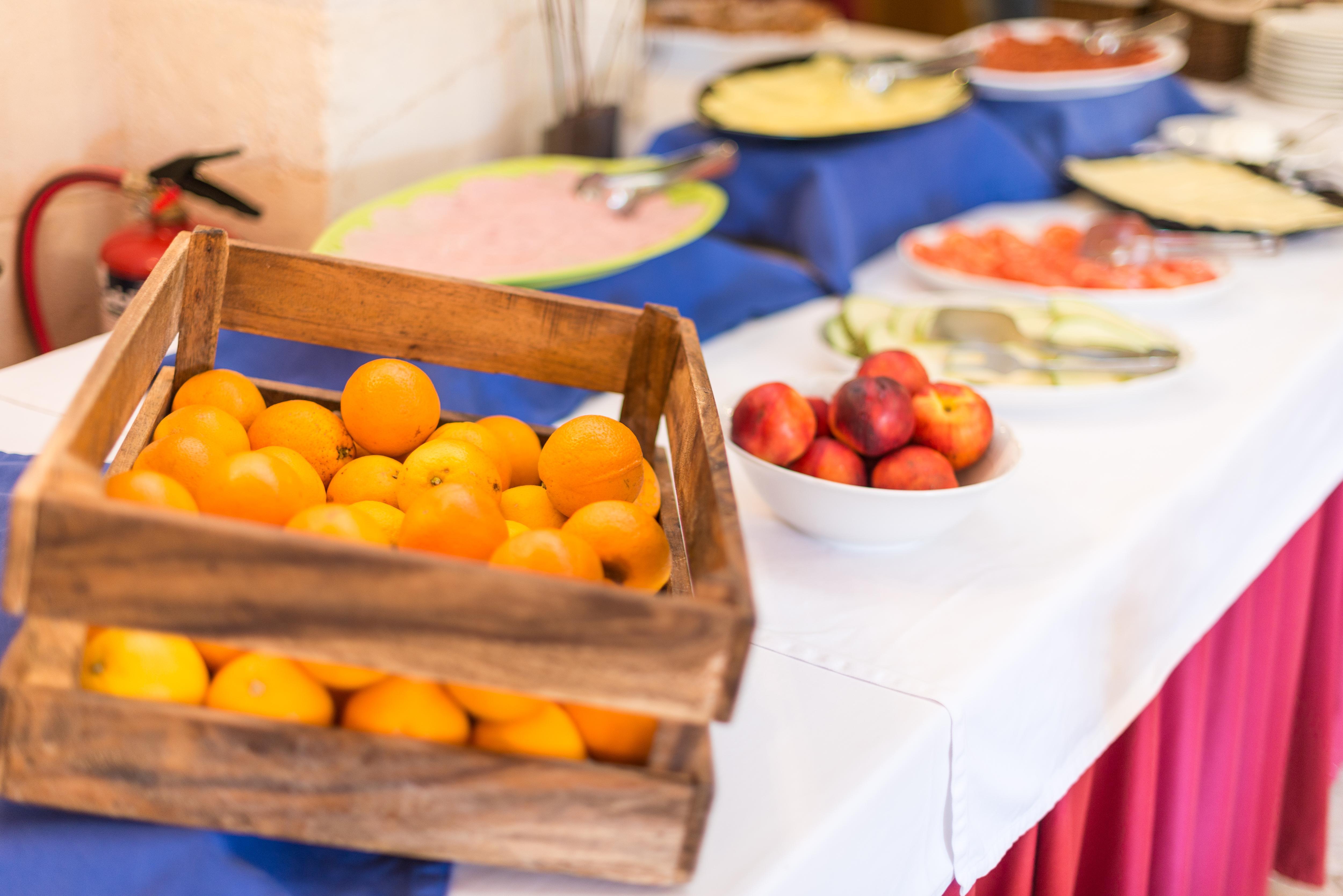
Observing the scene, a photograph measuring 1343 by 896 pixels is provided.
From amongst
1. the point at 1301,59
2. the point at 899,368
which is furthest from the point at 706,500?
the point at 1301,59

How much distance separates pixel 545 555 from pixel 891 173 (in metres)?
1.18

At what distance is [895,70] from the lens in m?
1.72

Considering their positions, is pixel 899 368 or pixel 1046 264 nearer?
pixel 899 368

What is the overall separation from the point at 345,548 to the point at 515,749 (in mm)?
120

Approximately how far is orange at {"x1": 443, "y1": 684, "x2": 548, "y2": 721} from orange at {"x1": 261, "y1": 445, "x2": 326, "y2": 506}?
14 centimetres

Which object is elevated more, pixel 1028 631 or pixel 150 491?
pixel 150 491

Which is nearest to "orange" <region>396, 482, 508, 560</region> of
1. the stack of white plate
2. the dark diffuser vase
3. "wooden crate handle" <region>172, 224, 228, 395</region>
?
"wooden crate handle" <region>172, 224, 228, 395</region>

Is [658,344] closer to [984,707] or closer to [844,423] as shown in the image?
[844,423]

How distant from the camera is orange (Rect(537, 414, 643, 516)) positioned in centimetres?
60

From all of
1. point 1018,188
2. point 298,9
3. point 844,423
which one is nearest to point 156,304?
point 844,423

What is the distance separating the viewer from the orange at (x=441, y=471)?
588 mm

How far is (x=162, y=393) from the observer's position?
650 mm

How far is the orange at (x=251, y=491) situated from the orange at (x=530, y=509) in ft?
0.38

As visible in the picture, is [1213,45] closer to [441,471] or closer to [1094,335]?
[1094,335]
